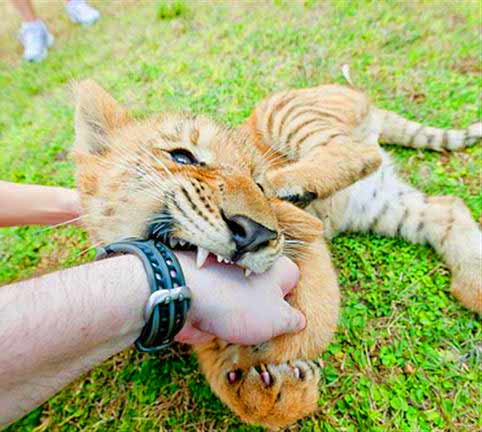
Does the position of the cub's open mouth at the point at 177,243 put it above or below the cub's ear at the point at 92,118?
below

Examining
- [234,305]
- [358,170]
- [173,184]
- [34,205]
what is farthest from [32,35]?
[234,305]

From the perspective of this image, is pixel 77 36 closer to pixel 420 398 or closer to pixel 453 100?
pixel 453 100

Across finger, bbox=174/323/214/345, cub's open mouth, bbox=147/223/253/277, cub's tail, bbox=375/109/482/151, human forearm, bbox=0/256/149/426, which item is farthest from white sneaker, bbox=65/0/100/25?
human forearm, bbox=0/256/149/426

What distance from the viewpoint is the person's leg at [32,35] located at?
5.34 m

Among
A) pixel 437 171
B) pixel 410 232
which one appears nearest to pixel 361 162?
pixel 410 232

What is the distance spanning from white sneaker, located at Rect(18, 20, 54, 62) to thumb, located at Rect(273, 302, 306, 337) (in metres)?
4.65

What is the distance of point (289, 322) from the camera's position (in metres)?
1.85

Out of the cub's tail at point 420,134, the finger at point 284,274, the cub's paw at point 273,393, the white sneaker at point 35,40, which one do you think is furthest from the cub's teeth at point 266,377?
the white sneaker at point 35,40

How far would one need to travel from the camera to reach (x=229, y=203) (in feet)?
5.33

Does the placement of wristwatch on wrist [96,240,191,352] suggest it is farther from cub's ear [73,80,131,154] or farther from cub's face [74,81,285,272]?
cub's ear [73,80,131,154]

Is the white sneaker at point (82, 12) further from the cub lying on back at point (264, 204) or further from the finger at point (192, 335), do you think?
the finger at point (192, 335)

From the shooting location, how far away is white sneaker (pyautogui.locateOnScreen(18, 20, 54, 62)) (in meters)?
5.34

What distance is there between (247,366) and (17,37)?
5.58m

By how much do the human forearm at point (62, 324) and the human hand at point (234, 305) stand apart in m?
0.21
